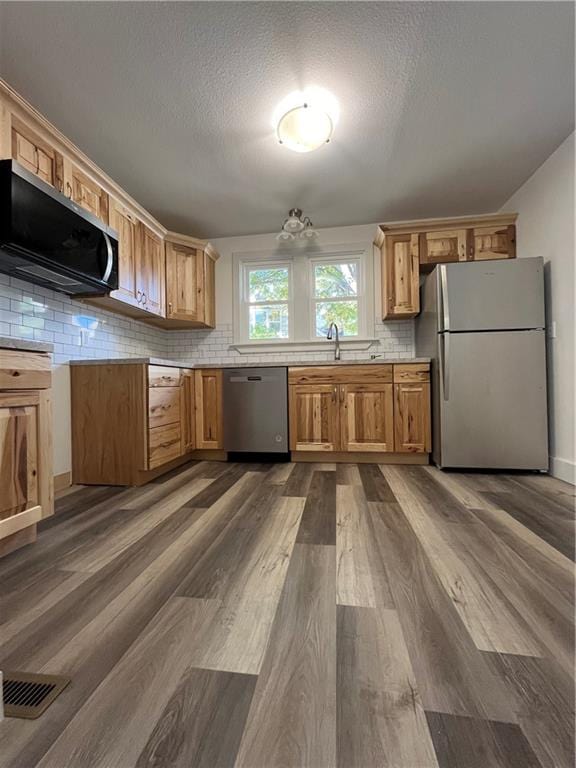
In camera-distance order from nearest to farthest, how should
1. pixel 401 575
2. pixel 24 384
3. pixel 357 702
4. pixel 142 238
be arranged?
pixel 357 702 → pixel 401 575 → pixel 24 384 → pixel 142 238

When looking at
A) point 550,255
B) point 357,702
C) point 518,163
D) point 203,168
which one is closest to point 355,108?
point 203,168

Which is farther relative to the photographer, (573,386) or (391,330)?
(391,330)

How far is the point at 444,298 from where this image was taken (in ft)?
8.54

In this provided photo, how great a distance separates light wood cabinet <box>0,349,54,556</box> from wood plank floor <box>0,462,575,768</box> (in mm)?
122

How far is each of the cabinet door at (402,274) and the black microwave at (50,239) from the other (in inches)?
90.0

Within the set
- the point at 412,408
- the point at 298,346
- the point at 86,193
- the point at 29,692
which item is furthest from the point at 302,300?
the point at 29,692

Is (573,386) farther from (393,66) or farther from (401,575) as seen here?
(393,66)

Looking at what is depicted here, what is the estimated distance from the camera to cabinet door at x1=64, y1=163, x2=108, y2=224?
2.02 metres

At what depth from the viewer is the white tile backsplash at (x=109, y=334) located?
79.0 inches

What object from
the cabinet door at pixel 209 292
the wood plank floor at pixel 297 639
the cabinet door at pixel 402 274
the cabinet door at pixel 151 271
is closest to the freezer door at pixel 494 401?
the cabinet door at pixel 402 274

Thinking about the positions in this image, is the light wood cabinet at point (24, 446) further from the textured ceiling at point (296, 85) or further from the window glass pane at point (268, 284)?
the window glass pane at point (268, 284)

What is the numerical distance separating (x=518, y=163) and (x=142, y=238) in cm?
292

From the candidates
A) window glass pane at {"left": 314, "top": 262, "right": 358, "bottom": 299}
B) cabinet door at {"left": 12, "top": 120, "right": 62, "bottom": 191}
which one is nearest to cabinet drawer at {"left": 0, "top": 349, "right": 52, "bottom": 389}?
cabinet door at {"left": 12, "top": 120, "right": 62, "bottom": 191}

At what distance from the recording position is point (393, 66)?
1.67 m
